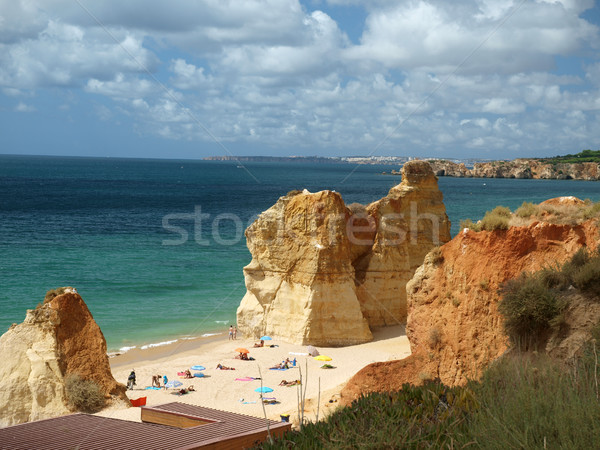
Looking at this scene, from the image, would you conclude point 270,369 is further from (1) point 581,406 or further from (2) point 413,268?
(1) point 581,406

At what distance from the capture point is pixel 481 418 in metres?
6.67

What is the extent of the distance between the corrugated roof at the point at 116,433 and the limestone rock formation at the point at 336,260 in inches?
502

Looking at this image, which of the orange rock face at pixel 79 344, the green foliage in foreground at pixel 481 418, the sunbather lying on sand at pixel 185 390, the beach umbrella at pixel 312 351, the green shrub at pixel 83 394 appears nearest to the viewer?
the green foliage in foreground at pixel 481 418

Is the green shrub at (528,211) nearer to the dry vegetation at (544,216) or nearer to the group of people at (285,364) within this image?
the dry vegetation at (544,216)

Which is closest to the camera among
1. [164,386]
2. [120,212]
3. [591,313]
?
[591,313]

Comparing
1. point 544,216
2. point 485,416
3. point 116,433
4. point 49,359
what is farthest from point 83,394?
point 485,416

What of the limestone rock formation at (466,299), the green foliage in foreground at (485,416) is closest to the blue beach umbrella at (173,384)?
the limestone rock formation at (466,299)

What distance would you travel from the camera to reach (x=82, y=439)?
12.1 m

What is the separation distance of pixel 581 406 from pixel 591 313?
5.48 m

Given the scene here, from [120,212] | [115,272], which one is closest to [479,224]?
[115,272]

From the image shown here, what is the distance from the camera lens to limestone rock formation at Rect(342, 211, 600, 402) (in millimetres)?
13391

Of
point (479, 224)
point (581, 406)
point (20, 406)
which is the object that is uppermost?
point (479, 224)

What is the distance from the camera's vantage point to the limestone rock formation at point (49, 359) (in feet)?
56.4

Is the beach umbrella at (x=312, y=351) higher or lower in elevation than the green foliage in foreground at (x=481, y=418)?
lower
